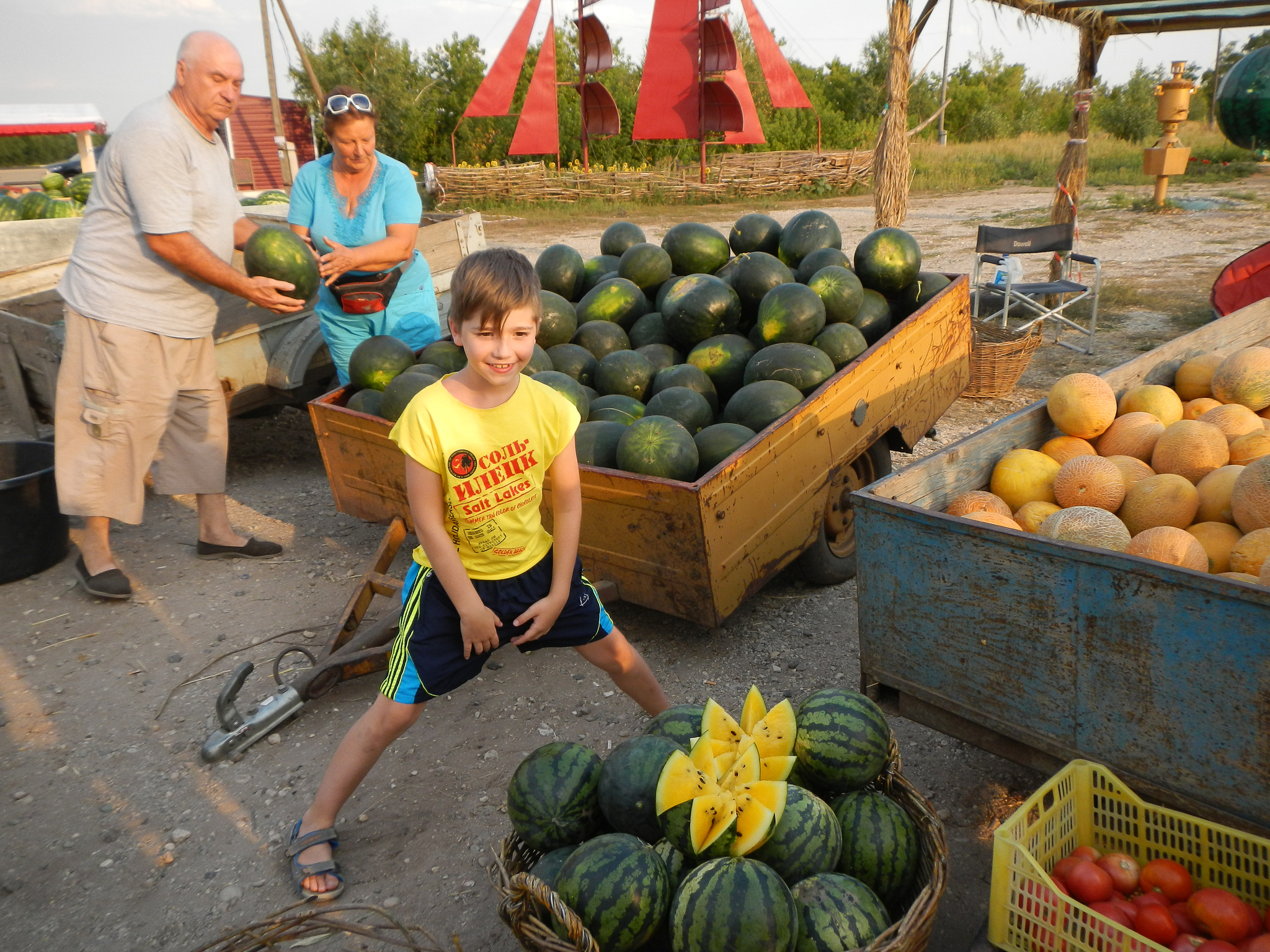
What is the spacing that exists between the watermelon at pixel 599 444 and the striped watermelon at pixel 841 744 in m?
1.75

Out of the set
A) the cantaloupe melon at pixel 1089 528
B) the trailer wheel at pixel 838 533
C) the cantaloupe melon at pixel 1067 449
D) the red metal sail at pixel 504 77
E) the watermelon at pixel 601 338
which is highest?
the red metal sail at pixel 504 77

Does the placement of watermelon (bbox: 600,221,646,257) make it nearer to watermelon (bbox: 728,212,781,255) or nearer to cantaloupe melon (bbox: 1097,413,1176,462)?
watermelon (bbox: 728,212,781,255)

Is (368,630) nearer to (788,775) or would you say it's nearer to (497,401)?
(497,401)

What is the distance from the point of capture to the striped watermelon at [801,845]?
1942mm

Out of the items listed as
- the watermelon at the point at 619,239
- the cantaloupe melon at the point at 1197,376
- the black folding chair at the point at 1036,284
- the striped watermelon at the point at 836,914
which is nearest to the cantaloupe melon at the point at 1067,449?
the cantaloupe melon at the point at 1197,376

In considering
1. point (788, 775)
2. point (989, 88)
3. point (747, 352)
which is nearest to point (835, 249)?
point (747, 352)

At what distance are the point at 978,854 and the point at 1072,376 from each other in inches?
75.6

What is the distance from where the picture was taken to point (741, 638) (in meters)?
3.95

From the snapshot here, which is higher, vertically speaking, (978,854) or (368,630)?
(368,630)

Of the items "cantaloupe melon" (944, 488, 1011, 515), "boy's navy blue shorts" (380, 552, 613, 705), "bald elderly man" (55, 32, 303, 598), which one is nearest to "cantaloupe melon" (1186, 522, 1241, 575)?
"cantaloupe melon" (944, 488, 1011, 515)

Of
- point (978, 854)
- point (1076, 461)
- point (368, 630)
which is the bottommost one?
point (978, 854)

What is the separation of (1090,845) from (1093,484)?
49.2 inches

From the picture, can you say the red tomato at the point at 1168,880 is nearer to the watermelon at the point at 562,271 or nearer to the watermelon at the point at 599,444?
the watermelon at the point at 599,444

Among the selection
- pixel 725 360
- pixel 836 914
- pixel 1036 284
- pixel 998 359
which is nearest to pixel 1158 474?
pixel 725 360
